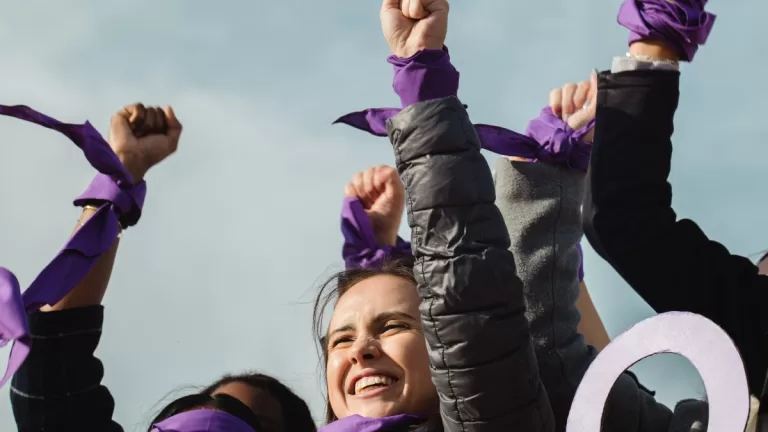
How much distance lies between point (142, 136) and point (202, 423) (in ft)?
3.00

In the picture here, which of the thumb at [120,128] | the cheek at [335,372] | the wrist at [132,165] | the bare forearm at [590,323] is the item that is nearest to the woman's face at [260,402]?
the cheek at [335,372]

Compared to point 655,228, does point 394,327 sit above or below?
below

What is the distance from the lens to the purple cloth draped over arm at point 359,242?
3.30 m

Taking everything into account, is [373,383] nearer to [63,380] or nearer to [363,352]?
[363,352]

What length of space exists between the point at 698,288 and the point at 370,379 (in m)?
0.78

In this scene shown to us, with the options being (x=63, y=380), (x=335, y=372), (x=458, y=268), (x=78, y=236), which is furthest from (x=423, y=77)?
(x=63, y=380)

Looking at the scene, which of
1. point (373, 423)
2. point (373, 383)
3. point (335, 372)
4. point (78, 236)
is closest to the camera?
point (373, 423)

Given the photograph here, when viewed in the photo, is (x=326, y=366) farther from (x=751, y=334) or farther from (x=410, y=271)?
(x=751, y=334)

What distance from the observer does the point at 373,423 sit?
A: 8.30 ft

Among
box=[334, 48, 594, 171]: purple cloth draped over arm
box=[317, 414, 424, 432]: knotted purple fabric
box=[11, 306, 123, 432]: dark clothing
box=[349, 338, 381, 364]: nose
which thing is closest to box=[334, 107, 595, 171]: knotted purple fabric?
box=[334, 48, 594, 171]: purple cloth draped over arm

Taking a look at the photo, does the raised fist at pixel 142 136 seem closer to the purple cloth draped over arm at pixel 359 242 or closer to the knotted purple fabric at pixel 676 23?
the purple cloth draped over arm at pixel 359 242

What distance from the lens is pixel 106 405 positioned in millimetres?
3002

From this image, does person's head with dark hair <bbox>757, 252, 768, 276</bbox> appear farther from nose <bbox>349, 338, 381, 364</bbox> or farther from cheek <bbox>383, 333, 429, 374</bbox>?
nose <bbox>349, 338, 381, 364</bbox>

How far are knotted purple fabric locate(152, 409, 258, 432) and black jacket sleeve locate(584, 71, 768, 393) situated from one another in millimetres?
1034
